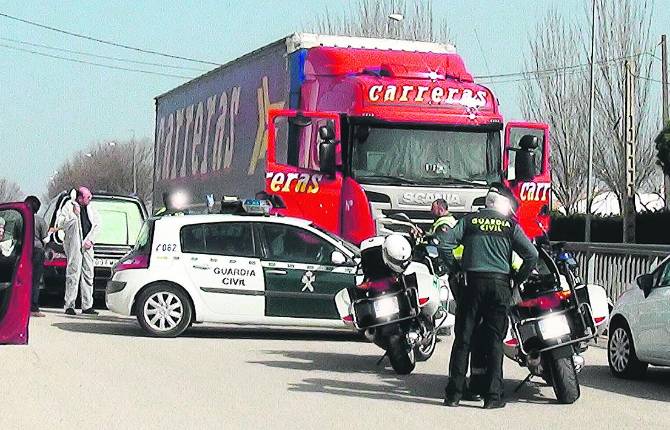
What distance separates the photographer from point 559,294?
33.5ft

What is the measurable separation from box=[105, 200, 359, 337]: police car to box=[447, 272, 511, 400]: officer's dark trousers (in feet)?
15.3

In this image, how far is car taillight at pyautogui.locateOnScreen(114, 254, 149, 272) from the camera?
48.7 feet

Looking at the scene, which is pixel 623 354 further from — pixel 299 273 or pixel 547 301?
pixel 299 273

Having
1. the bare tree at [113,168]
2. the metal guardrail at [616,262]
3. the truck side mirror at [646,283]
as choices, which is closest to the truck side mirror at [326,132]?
the metal guardrail at [616,262]

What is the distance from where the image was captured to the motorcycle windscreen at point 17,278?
1291 cm

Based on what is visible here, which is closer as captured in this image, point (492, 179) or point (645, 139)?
point (492, 179)

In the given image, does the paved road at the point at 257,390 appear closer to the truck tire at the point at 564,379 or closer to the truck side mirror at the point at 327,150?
the truck tire at the point at 564,379

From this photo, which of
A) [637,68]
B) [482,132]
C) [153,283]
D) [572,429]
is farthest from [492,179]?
[637,68]

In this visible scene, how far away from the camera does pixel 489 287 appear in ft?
32.0

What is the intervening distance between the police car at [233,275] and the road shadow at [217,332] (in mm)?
561

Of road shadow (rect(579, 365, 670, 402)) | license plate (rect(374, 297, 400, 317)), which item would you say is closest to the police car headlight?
license plate (rect(374, 297, 400, 317))

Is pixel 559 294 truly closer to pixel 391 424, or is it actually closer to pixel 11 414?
pixel 391 424

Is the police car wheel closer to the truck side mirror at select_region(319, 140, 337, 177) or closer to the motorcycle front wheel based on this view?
the truck side mirror at select_region(319, 140, 337, 177)

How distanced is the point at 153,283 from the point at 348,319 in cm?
352
